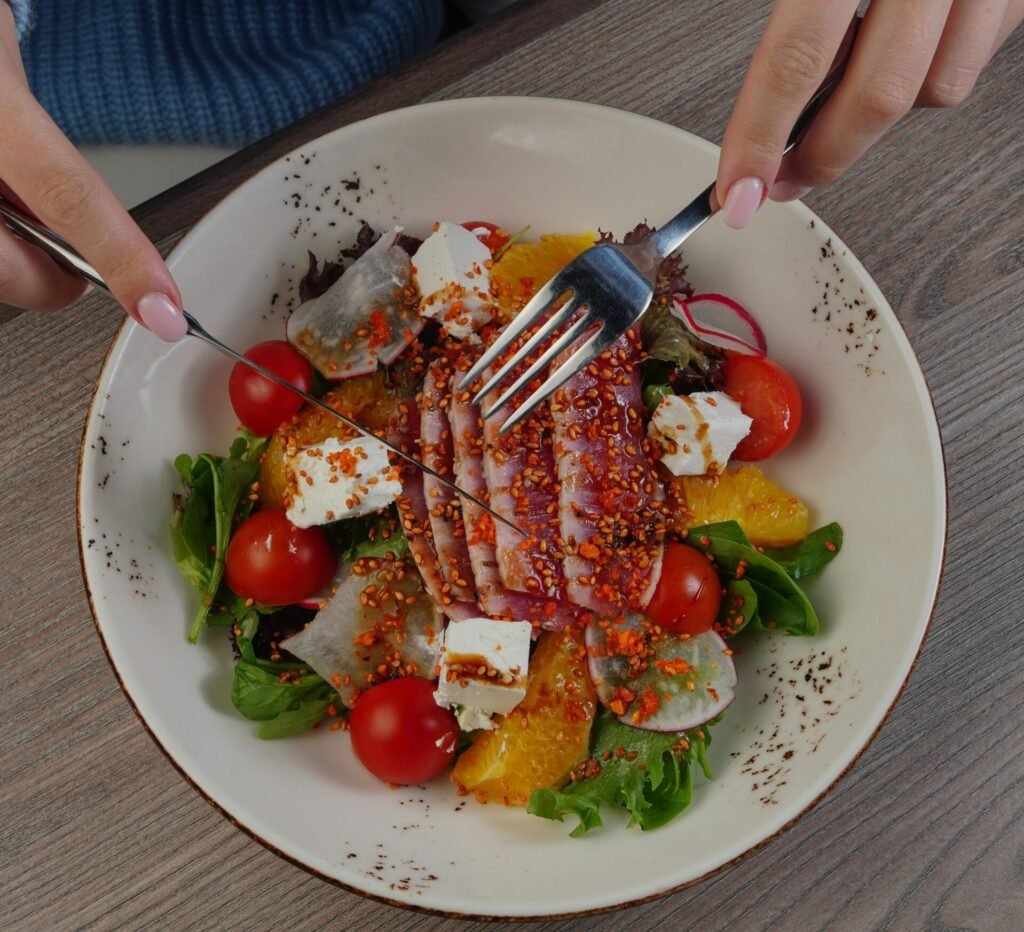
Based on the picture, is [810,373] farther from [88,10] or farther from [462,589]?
[88,10]

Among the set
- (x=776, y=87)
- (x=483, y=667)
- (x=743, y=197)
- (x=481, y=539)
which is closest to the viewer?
(x=776, y=87)

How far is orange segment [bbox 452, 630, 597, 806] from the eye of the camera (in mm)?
1841

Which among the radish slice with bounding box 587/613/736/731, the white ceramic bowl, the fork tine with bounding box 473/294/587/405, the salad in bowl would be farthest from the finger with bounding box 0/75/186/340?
the radish slice with bounding box 587/613/736/731

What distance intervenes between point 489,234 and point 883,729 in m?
1.44

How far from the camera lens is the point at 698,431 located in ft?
6.29

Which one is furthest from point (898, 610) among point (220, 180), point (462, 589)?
point (220, 180)

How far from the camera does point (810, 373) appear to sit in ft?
6.75

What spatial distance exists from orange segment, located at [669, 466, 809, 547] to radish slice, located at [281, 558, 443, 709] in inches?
23.6

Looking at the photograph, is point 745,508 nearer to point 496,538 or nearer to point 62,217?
point 496,538

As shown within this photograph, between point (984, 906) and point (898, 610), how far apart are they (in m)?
0.69

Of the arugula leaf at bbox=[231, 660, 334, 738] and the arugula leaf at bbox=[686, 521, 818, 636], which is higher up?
the arugula leaf at bbox=[686, 521, 818, 636]

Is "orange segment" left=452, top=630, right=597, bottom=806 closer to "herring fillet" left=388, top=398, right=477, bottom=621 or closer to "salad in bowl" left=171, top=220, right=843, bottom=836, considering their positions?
"salad in bowl" left=171, top=220, right=843, bottom=836

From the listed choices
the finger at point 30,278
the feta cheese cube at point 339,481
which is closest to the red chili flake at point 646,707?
the feta cheese cube at point 339,481

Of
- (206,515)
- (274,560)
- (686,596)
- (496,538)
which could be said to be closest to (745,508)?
(686,596)
